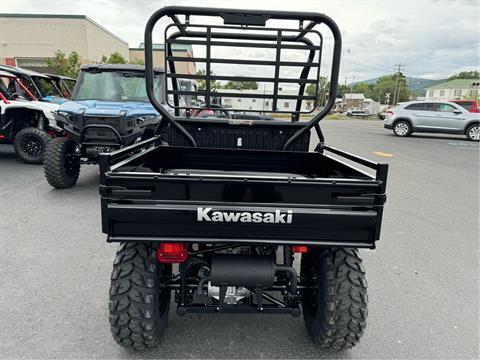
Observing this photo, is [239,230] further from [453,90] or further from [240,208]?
[453,90]

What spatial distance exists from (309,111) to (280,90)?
0.44 meters

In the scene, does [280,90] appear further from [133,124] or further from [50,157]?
[50,157]

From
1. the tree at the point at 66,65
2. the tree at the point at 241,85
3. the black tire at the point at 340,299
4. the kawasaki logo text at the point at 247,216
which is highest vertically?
the tree at the point at 66,65

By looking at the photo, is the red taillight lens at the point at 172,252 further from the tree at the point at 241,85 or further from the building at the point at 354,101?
the building at the point at 354,101

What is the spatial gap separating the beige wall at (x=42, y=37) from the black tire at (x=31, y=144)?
22481 mm

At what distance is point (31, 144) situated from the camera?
8336 millimetres

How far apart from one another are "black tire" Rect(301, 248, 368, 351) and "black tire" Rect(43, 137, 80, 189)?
198 inches

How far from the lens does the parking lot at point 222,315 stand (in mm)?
2467

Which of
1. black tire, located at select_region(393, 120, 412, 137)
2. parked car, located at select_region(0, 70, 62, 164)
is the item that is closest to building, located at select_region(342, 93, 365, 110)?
black tire, located at select_region(393, 120, 412, 137)

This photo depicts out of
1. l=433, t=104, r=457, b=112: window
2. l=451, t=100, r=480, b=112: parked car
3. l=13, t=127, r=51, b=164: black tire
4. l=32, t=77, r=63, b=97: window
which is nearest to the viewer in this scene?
l=13, t=127, r=51, b=164: black tire

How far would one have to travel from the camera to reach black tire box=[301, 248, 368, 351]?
2.23 m

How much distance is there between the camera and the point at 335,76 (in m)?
2.66

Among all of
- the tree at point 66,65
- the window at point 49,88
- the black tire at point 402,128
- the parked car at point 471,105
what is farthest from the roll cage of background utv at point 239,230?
the tree at point 66,65

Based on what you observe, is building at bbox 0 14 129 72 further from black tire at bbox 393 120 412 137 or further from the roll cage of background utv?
the roll cage of background utv
